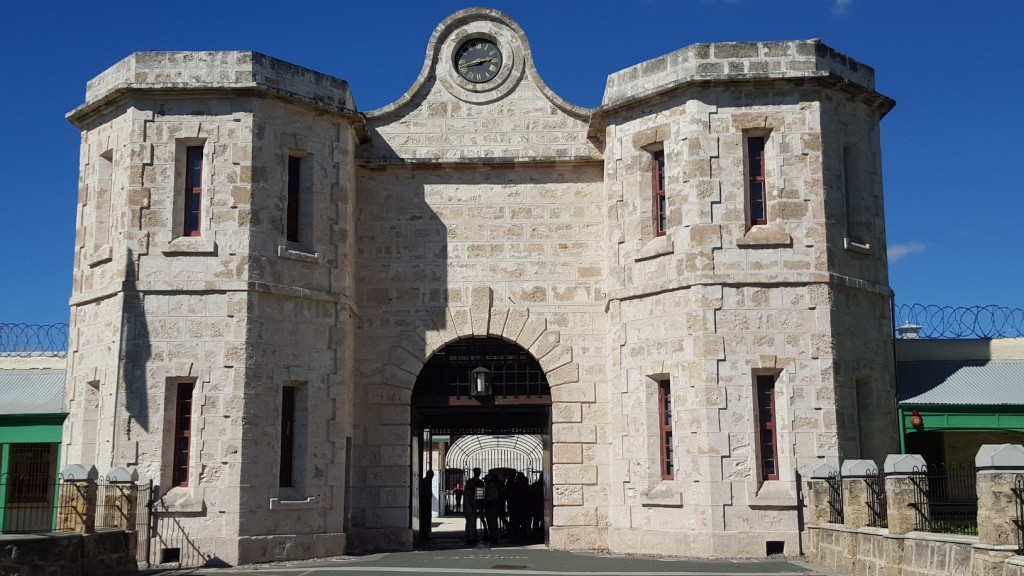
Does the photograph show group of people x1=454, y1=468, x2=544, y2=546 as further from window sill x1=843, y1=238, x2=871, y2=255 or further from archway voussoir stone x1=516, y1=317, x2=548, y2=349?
window sill x1=843, y1=238, x2=871, y2=255

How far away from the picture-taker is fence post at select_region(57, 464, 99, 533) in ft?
44.9

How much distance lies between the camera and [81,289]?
57.0 ft

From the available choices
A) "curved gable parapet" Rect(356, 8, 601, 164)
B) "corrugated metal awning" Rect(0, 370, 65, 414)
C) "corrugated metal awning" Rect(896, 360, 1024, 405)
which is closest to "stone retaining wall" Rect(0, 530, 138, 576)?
"corrugated metal awning" Rect(0, 370, 65, 414)

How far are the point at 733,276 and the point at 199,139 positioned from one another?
8.50 m

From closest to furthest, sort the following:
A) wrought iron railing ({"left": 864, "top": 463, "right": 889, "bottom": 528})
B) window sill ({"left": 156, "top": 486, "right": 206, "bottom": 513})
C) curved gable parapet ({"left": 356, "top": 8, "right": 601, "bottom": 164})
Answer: wrought iron railing ({"left": 864, "top": 463, "right": 889, "bottom": 528})
window sill ({"left": 156, "top": 486, "right": 206, "bottom": 513})
curved gable parapet ({"left": 356, "top": 8, "right": 601, "bottom": 164})

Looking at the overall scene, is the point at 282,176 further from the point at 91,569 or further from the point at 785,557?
the point at 785,557

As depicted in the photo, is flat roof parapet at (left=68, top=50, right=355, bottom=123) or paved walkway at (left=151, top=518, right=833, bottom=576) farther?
flat roof parapet at (left=68, top=50, right=355, bottom=123)

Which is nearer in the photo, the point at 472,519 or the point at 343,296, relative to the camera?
the point at 343,296

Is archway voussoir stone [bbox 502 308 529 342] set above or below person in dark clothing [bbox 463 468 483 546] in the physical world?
above

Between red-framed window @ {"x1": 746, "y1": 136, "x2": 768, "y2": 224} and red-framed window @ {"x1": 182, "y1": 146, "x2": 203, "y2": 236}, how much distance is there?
8.53 m

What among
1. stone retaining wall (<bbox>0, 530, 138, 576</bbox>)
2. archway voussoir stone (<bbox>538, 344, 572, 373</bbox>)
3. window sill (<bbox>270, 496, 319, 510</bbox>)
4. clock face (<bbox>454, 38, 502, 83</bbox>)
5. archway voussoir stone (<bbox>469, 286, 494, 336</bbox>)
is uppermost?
clock face (<bbox>454, 38, 502, 83</bbox>)

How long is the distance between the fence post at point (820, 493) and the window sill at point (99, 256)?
11.0m

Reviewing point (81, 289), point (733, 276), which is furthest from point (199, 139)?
point (733, 276)

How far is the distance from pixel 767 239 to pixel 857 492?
14.7 ft
